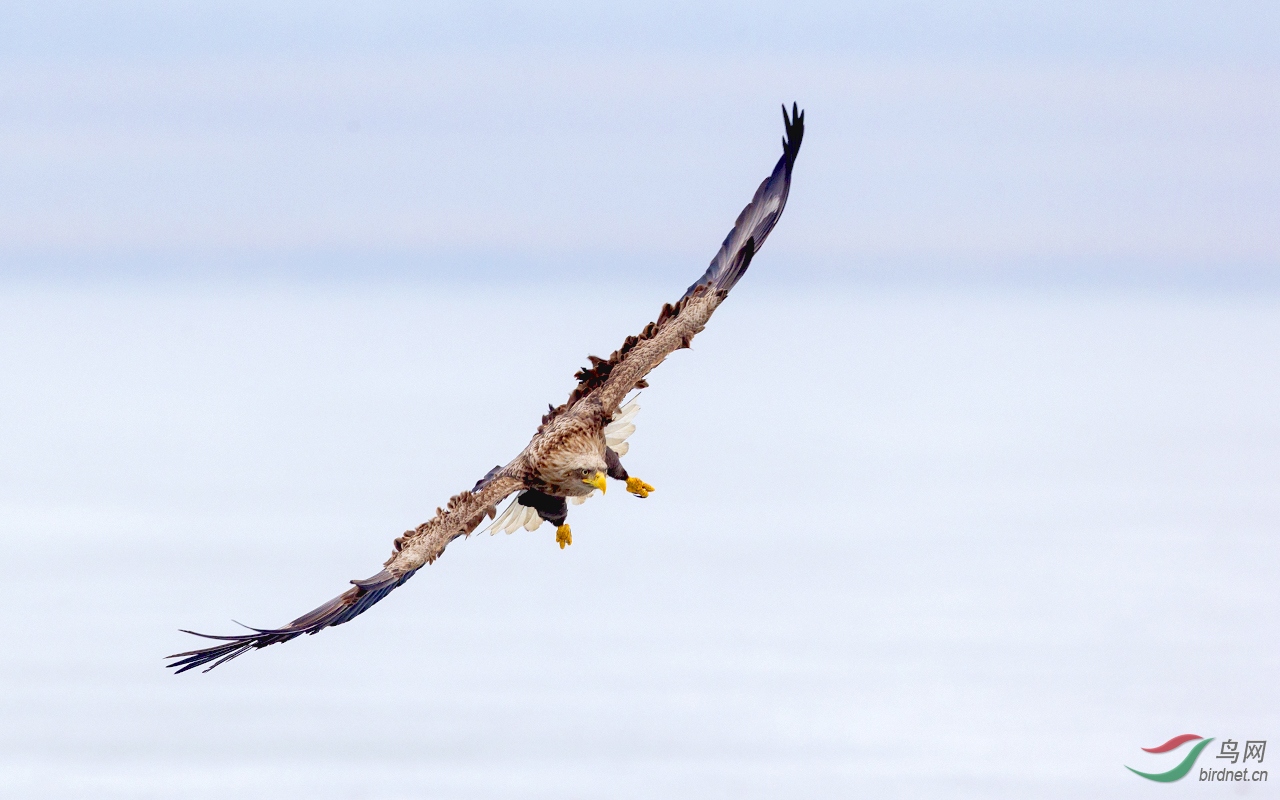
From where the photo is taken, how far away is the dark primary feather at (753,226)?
958 inches

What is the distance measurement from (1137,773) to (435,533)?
308 inches

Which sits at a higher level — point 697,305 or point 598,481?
point 697,305

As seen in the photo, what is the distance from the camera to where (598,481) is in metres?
22.3

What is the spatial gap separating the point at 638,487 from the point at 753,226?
363 centimetres

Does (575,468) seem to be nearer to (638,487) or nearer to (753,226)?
(638,487)

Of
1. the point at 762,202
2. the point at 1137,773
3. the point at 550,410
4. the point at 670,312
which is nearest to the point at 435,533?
the point at 550,410

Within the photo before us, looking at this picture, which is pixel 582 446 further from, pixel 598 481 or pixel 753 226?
pixel 753 226

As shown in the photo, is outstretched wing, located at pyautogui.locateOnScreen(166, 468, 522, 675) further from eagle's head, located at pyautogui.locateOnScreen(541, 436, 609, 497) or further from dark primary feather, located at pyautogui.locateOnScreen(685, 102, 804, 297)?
dark primary feather, located at pyautogui.locateOnScreen(685, 102, 804, 297)

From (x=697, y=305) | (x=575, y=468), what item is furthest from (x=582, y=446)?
(x=697, y=305)

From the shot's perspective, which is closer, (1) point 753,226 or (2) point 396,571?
(2) point 396,571

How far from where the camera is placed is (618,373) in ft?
77.4

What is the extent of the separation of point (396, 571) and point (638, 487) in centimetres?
372

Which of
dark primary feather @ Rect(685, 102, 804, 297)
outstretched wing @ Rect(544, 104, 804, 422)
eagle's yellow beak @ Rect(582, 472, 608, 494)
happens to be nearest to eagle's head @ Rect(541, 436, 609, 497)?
eagle's yellow beak @ Rect(582, 472, 608, 494)

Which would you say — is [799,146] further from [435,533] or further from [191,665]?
[191,665]
